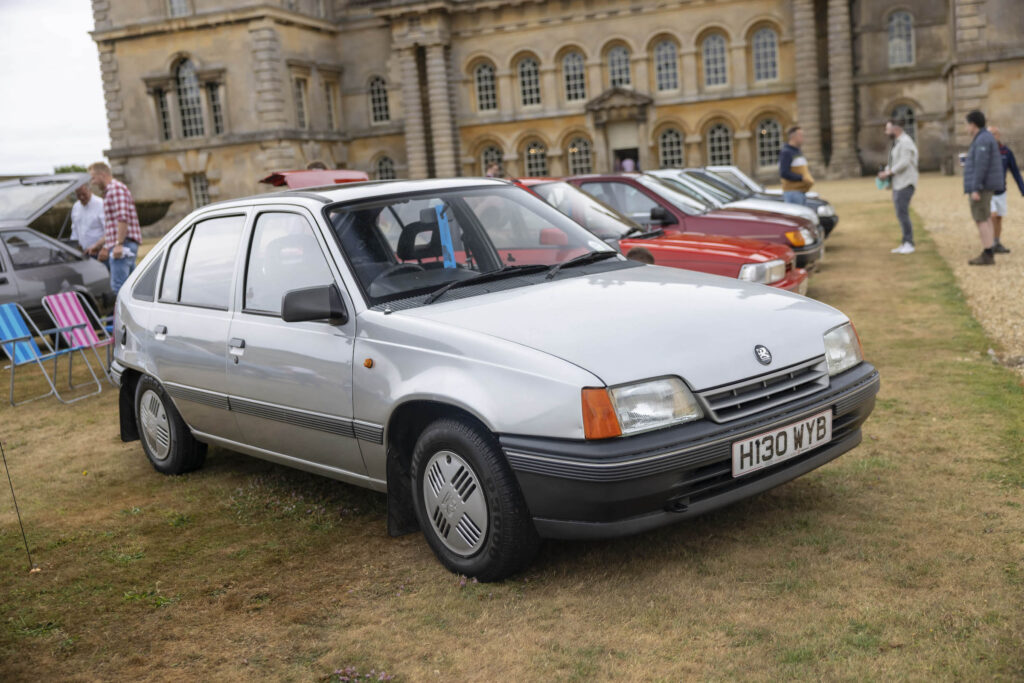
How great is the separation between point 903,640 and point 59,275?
1172 cm

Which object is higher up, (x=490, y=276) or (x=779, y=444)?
(x=490, y=276)

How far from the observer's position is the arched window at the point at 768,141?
47.1 meters

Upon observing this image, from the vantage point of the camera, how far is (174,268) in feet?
21.0

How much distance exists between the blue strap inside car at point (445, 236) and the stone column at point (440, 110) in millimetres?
45329

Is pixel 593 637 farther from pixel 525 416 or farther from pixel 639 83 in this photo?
pixel 639 83

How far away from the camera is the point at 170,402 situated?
6430mm

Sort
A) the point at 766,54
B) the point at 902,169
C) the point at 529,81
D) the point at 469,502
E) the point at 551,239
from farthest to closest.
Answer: the point at 529,81
the point at 766,54
the point at 902,169
the point at 551,239
the point at 469,502

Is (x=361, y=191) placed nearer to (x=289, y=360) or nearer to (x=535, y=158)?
(x=289, y=360)

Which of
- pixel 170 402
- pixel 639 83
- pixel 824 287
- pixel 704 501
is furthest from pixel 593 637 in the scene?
pixel 639 83

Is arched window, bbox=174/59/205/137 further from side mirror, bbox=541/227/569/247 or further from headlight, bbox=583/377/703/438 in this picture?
headlight, bbox=583/377/703/438

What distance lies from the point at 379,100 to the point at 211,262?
49.6 meters

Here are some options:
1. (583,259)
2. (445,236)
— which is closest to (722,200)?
(583,259)

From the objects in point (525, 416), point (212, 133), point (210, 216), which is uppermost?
point (212, 133)

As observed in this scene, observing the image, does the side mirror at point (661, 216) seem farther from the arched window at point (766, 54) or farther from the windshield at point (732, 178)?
the arched window at point (766, 54)
